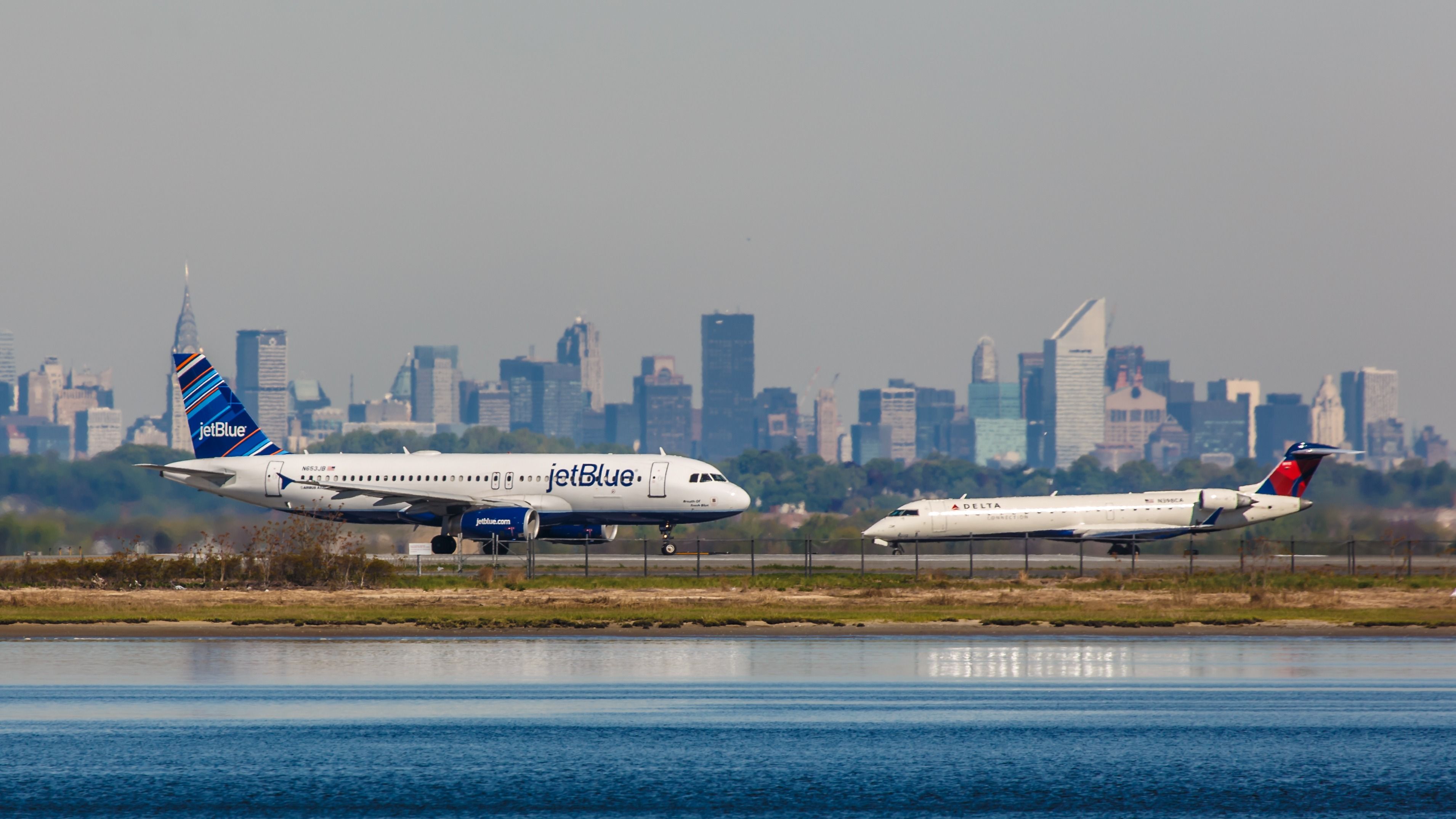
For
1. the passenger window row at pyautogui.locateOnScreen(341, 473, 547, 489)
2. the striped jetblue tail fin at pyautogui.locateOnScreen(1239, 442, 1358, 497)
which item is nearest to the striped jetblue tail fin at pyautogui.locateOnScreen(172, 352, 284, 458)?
the passenger window row at pyautogui.locateOnScreen(341, 473, 547, 489)

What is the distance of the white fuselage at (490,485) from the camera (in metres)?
72.7

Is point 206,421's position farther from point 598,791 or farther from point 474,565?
point 598,791

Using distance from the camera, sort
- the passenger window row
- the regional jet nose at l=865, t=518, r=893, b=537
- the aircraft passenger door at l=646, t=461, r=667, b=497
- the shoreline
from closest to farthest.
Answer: the shoreline → the aircraft passenger door at l=646, t=461, r=667, b=497 → the passenger window row → the regional jet nose at l=865, t=518, r=893, b=537

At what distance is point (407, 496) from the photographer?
244 feet

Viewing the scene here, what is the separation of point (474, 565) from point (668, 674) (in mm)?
33973

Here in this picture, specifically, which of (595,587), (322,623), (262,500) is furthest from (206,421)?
(322,623)

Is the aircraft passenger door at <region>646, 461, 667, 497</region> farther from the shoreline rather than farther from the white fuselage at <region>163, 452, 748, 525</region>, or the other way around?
the shoreline

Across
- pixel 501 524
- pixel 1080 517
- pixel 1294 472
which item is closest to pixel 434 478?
pixel 501 524

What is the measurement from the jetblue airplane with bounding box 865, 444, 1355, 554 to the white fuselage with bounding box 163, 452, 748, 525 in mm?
10608

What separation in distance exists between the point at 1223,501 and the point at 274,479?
44.9 meters

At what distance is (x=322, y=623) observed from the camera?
156 feet

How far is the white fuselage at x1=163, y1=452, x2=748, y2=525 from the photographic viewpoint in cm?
7269

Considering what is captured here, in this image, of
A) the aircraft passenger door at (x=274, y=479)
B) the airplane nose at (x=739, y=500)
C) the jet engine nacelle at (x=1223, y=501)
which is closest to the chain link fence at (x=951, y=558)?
the jet engine nacelle at (x=1223, y=501)

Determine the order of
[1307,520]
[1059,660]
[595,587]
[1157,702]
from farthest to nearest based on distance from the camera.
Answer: [1307,520] → [595,587] → [1059,660] → [1157,702]
